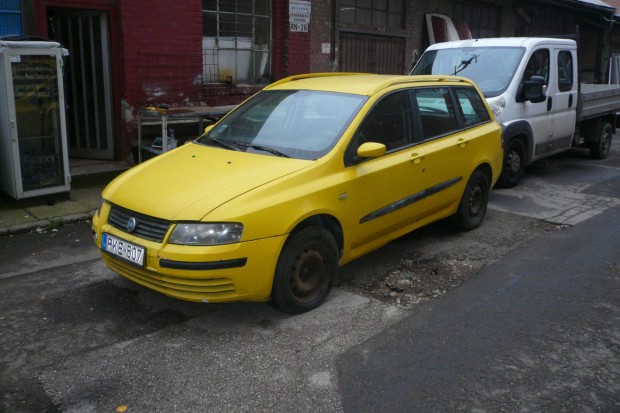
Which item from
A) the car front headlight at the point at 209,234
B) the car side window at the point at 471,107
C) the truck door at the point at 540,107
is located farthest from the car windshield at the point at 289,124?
the truck door at the point at 540,107

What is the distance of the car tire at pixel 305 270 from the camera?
13.8ft

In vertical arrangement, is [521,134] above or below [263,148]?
below

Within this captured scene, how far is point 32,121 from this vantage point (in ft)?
23.9

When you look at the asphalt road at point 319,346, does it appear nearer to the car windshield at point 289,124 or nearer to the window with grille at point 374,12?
the car windshield at point 289,124

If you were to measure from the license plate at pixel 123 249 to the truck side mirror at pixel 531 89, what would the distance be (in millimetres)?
Result: 6325

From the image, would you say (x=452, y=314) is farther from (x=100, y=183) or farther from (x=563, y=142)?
(x=563, y=142)

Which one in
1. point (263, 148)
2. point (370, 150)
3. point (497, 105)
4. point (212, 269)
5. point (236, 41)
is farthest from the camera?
point (236, 41)

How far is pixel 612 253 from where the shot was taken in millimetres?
5957

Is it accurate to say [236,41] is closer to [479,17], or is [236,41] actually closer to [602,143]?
[602,143]

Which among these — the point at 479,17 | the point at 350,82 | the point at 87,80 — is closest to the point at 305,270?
the point at 350,82

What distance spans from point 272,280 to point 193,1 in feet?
23.8

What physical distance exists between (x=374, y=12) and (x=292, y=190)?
1047 cm

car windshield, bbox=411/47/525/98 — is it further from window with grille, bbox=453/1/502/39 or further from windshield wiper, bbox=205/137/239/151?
window with grille, bbox=453/1/502/39

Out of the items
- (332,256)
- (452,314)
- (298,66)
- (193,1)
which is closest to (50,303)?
(332,256)
